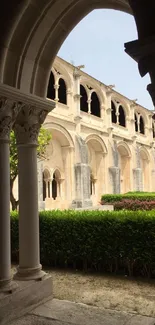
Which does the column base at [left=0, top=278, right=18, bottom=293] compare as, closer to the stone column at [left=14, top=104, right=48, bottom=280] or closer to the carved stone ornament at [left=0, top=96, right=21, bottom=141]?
the stone column at [left=14, top=104, right=48, bottom=280]

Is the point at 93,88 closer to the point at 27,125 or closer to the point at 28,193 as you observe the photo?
the point at 27,125

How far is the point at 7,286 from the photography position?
3492 mm

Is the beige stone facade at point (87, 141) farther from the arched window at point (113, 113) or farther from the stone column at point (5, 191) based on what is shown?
the stone column at point (5, 191)

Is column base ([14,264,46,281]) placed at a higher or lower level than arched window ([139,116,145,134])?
lower

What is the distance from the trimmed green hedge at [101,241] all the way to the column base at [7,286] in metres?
2.60

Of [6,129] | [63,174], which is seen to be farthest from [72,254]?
[63,174]

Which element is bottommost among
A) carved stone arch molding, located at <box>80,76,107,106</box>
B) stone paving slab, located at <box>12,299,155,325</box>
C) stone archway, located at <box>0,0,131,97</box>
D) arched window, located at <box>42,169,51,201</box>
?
stone paving slab, located at <box>12,299,155,325</box>

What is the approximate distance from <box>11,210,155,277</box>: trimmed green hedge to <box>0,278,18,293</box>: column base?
260cm

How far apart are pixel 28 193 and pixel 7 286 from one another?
1136mm

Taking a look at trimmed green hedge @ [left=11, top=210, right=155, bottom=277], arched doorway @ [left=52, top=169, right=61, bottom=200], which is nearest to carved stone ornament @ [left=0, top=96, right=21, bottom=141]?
trimmed green hedge @ [left=11, top=210, right=155, bottom=277]

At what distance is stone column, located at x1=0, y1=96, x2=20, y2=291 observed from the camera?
11.7 feet

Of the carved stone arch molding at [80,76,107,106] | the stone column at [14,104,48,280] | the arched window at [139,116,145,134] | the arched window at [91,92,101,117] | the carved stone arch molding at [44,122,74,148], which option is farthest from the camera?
the arched window at [139,116,145,134]

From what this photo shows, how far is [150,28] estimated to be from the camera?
5.16 feet

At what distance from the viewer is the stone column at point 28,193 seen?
3967 mm
